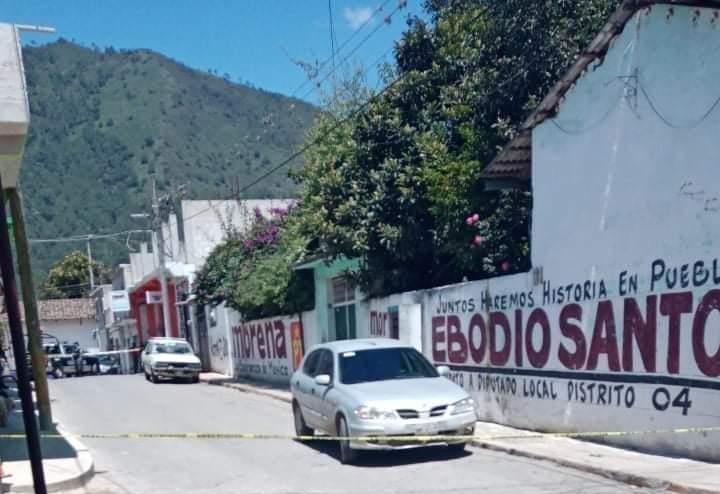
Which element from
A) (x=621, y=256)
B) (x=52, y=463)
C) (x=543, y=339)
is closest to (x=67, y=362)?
(x=52, y=463)

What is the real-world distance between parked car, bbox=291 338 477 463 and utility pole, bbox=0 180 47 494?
27.0ft

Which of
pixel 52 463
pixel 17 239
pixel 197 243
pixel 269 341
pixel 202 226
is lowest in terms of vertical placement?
pixel 52 463

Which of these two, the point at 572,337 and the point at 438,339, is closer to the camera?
the point at 572,337

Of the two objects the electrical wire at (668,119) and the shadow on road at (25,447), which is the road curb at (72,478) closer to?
the shadow on road at (25,447)

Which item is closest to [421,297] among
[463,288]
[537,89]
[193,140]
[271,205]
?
[463,288]

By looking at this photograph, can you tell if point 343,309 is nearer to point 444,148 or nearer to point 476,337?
point 444,148

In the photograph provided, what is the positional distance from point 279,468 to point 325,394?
133 cm

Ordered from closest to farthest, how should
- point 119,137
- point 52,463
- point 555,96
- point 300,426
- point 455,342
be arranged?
point 52,463 → point 555,96 → point 300,426 → point 455,342 → point 119,137

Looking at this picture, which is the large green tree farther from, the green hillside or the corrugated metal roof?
the green hillside

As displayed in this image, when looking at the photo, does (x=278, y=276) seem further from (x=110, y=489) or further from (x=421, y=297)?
(x=110, y=489)

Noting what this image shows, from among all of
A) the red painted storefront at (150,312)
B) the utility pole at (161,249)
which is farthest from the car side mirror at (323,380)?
the red painted storefront at (150,312)

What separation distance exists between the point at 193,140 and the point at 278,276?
113m

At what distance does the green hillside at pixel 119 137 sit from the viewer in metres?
107

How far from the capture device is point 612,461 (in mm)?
10820
